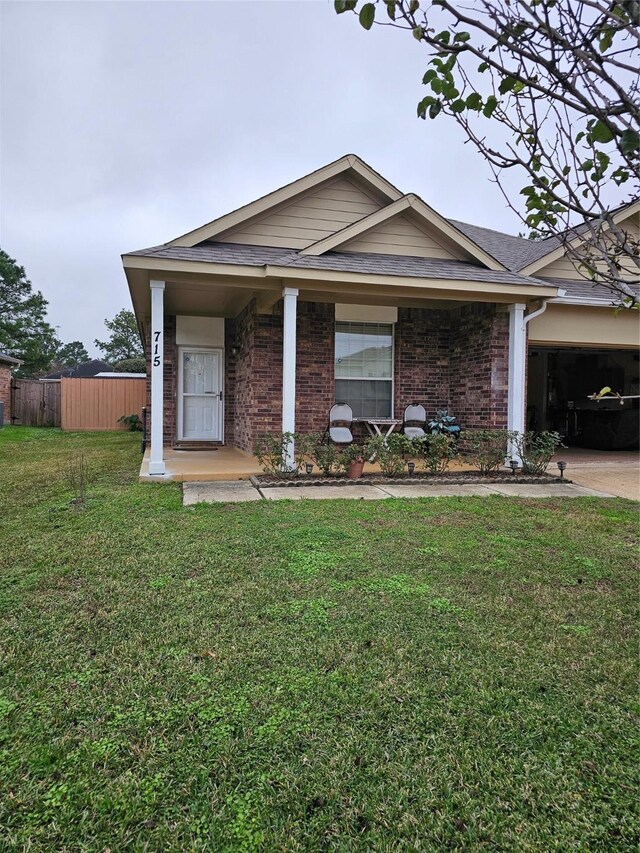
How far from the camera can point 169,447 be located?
36.0 ft

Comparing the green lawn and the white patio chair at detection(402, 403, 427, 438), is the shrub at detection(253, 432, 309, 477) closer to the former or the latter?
the white patio chair at detection(402, 403, 427, 438)

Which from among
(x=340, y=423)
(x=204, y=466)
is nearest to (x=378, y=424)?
(x=340, y=423)

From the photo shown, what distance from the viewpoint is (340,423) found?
9484mm

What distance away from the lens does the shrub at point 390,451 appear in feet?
25.2

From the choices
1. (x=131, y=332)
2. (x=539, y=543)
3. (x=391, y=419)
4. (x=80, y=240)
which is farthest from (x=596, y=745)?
(x=131, y=332)

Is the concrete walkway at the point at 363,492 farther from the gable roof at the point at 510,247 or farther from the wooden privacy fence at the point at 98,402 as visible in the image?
the wooden privacy fence at the point at 98,402

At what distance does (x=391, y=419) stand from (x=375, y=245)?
3.09 meters

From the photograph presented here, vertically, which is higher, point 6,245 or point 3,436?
point 6,245

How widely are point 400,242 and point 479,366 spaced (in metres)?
2.57

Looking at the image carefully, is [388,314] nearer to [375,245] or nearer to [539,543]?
[375,245]

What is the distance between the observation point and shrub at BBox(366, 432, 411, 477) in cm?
770

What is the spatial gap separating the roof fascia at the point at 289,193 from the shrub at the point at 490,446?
4612 mm

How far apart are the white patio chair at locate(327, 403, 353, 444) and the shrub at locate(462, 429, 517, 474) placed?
6.40ft

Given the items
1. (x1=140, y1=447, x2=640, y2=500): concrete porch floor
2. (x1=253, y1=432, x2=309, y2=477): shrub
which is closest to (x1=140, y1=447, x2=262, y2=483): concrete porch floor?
(x1=140, y1=447, x2=640, y2=500): concrete porch floor
